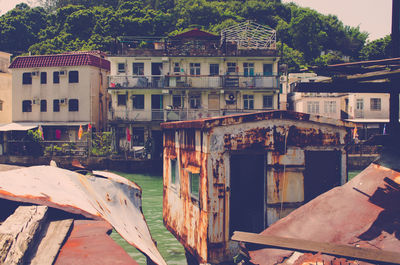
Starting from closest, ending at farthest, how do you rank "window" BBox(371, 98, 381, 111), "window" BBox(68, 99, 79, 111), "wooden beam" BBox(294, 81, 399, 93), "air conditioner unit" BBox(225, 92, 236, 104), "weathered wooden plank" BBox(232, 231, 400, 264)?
1. "weathered wooden plank" BBox(232, 231, 400, 264)
2. "wooden beam" BBox(294, 81, 399, 93)
3. "air conditioner unit" BBox(225, 92, 236, 104)
4. "window" BBox(68, 99, 79, 111)
5. "window" BBox(371, 98, 381, 111)

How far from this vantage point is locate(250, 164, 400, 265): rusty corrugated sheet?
5.35m

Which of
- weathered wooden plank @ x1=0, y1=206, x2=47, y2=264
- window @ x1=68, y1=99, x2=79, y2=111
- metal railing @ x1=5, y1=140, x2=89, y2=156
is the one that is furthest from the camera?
window @ x1=68, y1=99, x2=79, y2=111

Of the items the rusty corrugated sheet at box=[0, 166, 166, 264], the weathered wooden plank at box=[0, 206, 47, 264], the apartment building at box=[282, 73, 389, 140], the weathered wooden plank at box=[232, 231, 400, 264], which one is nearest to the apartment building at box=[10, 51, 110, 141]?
the apartment building at box=[282, 73, 389, 140]

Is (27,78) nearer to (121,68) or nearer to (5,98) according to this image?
(5,98)

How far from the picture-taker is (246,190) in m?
11.3

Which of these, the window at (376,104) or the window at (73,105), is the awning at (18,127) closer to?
the window at (73,105)

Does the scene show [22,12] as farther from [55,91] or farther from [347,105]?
[347,105]

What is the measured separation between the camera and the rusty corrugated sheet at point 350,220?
5.35 metres

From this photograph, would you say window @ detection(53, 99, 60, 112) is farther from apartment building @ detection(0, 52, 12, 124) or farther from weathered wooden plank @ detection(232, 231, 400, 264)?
weathered wooden plank @ detection(232, 231, 400, 264)

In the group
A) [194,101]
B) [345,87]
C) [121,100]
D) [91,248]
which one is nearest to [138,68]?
[121,100]

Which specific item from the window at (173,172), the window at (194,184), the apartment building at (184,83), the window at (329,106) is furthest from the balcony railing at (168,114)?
the window at (194,184)

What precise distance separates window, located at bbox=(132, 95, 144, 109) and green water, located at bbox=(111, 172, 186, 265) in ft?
28.0

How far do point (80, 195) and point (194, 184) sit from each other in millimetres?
5816

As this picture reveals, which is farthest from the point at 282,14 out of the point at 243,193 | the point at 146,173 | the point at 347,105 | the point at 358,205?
the point at 358,205
